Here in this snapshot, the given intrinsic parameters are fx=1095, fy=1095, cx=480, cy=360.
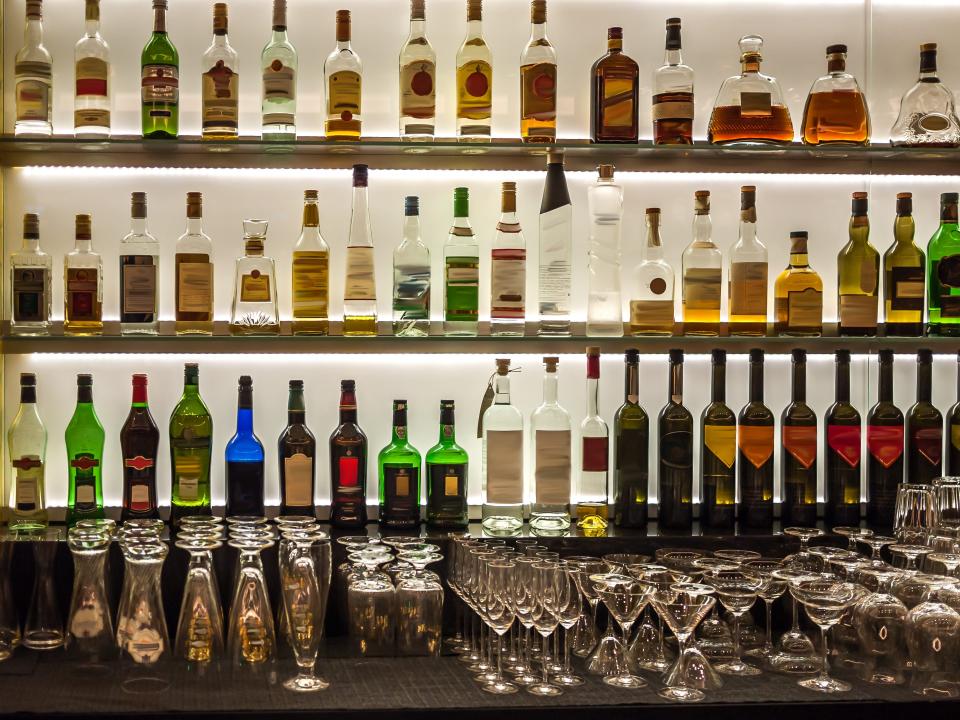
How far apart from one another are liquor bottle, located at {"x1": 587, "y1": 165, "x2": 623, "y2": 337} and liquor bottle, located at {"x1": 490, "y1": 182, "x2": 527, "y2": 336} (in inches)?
6.8

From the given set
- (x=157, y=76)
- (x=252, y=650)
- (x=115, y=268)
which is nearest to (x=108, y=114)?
(x=157, y=76)

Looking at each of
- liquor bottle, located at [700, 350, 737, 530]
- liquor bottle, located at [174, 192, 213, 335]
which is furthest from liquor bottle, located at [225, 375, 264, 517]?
liquor bottle, located at [700, 350, 737, 530]

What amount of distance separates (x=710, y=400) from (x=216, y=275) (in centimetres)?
118

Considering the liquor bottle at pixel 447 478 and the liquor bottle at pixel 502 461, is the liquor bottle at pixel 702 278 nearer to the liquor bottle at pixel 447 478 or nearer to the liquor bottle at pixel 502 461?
the liquor bottle at pixel 502 461

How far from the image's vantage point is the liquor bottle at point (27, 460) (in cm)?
229

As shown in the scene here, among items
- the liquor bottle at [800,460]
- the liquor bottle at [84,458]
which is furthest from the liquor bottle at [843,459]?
the liquor bottle at [84,458]

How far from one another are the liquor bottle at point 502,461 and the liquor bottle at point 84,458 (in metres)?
0.82

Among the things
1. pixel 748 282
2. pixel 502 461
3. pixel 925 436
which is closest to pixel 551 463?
pixel 502 461

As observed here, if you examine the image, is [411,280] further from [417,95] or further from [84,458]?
[84,458]

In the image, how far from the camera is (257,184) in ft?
8.21

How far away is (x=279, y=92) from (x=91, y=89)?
1.30ft

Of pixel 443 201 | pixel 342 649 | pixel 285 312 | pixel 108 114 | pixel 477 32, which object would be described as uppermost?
pixel 477 32

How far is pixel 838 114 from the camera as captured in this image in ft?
8.06

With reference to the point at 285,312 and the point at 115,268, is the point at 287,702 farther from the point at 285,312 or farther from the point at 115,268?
the point at 115,268
